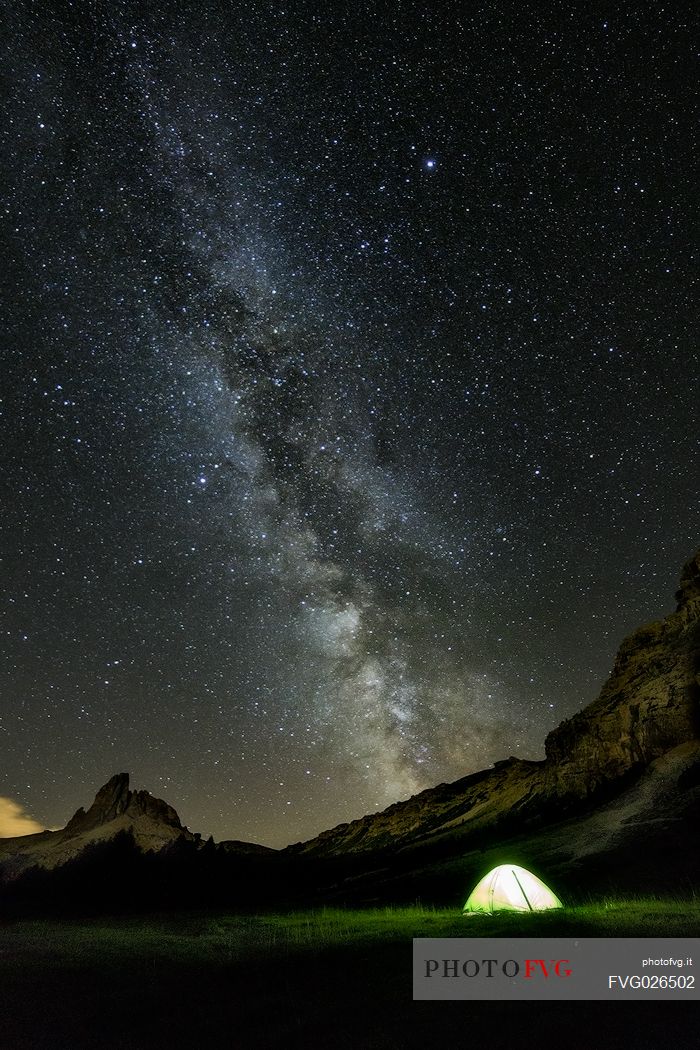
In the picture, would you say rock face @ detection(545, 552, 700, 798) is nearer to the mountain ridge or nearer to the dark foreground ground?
the mountain ridge

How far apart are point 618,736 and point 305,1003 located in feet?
228

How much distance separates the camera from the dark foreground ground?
7734 mm

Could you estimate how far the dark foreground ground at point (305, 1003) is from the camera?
7.73 meters

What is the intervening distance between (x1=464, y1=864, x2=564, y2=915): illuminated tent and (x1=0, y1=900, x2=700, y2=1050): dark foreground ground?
1.76m

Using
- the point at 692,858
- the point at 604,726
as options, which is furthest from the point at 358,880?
the point at 692,858

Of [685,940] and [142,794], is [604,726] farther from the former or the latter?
[142,794]

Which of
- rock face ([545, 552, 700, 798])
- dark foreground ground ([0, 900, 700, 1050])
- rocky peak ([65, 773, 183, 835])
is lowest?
dark foreground ground ([0, 900, 700, 1050])

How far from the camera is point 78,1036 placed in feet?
28.4

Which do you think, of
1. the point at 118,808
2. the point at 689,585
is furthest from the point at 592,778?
the point at 118,808

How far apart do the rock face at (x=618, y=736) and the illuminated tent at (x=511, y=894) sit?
49617mm

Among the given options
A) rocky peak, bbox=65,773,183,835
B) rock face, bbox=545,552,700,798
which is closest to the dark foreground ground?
rock face, bbox=545,552,700,798

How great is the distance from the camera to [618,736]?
68.5m

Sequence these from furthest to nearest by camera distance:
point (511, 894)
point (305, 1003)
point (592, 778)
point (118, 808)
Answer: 1. point (118, 808)
2. point (592, 778)
3. point (511, 894)
4. point (305, 1003)

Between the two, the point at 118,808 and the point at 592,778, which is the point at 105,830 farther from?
the point at 592,778
